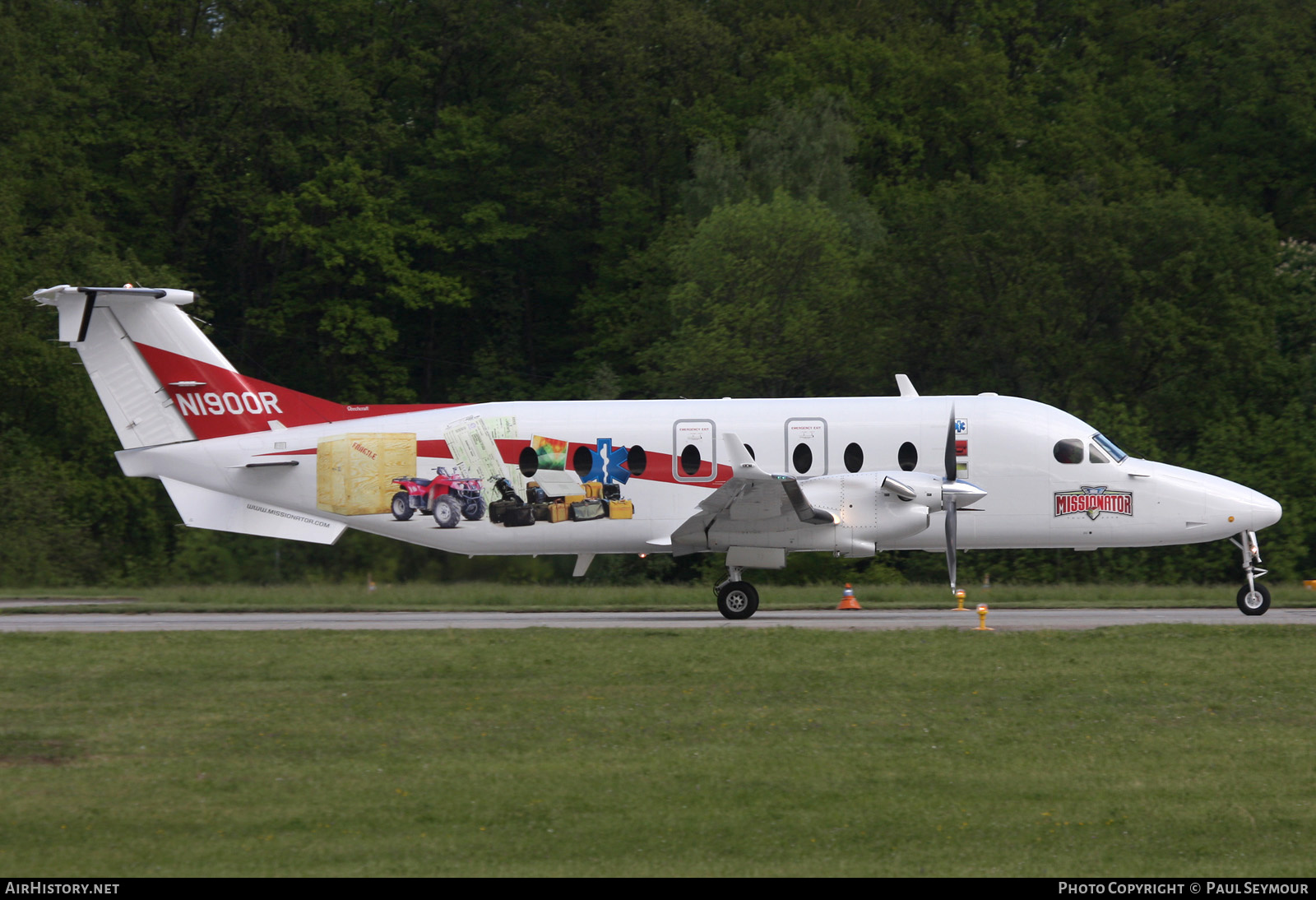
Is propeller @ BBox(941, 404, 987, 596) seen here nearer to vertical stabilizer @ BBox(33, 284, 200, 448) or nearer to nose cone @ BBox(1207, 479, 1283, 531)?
nose cone @ BBox(1207, 479, 1283, 531)

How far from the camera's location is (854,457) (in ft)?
68.9

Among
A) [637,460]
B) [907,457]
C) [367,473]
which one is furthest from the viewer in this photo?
[367,473]

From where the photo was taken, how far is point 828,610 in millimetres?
23250

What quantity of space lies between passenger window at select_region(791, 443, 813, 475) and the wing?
2.03 ft

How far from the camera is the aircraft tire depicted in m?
21.8

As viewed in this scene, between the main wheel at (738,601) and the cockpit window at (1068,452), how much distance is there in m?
5.09

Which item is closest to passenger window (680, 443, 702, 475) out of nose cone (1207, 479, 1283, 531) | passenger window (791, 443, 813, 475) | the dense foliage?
passenger window (791, 443, 813, 475)

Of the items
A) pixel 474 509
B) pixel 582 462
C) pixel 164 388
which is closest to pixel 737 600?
pixel 582 462

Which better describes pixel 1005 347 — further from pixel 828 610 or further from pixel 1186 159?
pixel 1186 159

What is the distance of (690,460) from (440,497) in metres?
4.02

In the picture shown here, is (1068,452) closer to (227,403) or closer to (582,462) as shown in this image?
(582,462)

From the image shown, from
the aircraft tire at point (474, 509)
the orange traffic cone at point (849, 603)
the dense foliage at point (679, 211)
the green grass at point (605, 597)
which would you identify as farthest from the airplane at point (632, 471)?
the dense foliage at point (679, 211)
